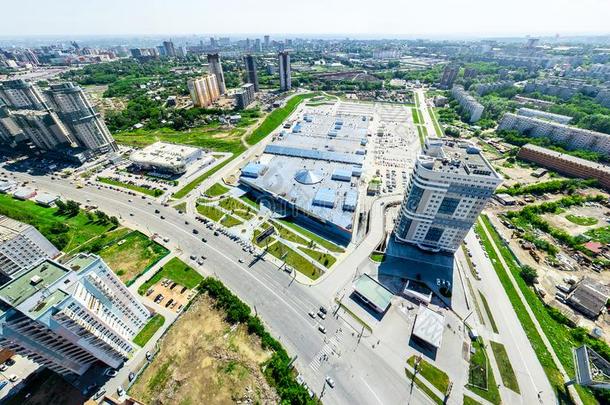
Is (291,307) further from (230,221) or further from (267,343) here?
(230,221)

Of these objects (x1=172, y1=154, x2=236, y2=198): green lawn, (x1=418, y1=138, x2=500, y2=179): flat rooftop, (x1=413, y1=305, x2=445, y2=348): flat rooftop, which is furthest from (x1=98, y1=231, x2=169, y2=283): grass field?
(x1=418, y1=138, x2=500, y2=179): flat rooftop

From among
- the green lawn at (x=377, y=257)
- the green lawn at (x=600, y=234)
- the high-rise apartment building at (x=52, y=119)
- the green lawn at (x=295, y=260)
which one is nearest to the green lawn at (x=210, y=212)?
the green lawn at (x=295, y=260)

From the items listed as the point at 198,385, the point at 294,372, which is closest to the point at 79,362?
the point at 198,385

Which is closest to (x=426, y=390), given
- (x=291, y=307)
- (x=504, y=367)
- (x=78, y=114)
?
(x=504, y=367)

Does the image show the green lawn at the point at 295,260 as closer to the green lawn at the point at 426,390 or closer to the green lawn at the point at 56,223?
the green lawn at the point at 426,390

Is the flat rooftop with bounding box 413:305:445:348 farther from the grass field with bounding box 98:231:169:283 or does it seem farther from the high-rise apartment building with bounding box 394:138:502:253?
the grass field with bounding box 98:231:169:283
